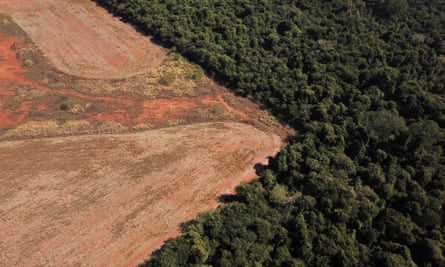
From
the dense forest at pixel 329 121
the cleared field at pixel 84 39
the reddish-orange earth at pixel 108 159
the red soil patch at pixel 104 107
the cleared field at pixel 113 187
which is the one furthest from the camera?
the cleared field at pixel 84 39

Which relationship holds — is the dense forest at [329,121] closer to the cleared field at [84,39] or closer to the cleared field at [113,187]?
the cleared field at [113,187]

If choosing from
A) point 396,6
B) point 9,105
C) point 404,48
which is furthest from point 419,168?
point 9,105

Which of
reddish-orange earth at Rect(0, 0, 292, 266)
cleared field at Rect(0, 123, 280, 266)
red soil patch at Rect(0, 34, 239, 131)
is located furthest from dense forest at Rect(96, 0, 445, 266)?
red soil patch at Rect(0, 34, 239, 131)

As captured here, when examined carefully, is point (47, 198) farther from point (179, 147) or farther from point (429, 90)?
point (429, 90)

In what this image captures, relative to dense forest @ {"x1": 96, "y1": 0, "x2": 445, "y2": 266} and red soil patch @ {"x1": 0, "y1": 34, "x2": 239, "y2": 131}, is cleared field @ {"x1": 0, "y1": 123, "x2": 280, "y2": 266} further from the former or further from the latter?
dense forest @ {"x1": 96, "y1": 0, "x2": 445, "y2": 266}

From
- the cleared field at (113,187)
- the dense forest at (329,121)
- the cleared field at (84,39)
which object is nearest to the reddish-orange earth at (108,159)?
the cleared field at (113,187)

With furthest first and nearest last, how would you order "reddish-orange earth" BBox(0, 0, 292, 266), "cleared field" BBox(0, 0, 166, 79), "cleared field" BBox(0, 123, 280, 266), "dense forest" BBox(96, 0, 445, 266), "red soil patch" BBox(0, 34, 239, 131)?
"cleared field" BBox(0, 0, 166, 79), "red soil patch" BBox(0, 34, 239, 131), "reddish-orange earth" BBox(0, 0, 292, 266), "cleared field" BBox(0, 123, 280, 266), "dense forest" BBox(96, 0, 445, 266)

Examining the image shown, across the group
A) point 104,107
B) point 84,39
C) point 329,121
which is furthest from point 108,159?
Answer: point 84,39
